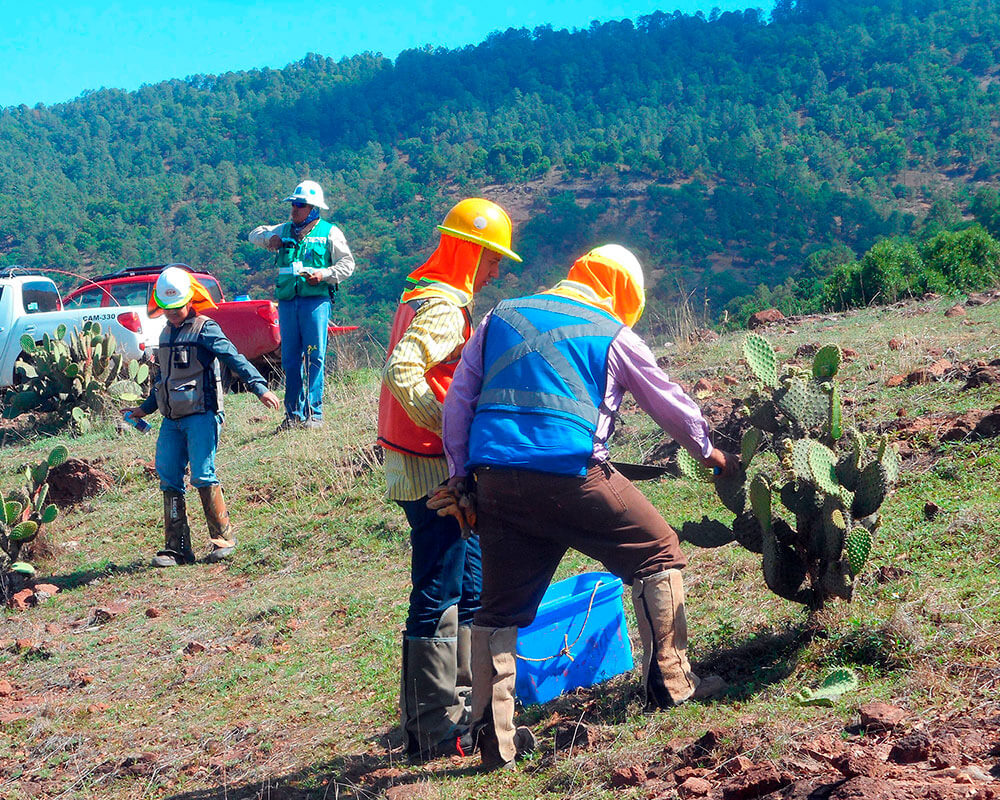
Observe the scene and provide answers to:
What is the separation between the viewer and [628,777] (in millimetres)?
3141

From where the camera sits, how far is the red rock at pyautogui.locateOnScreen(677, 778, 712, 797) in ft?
9.51

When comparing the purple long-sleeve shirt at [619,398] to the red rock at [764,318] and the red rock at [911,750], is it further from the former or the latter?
the red rock at [764,318]

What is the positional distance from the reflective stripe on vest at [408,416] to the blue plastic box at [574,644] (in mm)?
721

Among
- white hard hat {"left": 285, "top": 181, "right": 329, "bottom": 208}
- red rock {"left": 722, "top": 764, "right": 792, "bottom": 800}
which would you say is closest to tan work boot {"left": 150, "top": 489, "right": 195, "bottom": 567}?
white hard hat {"left": 285, "top": 181, "right": 329, "bottom": 208}

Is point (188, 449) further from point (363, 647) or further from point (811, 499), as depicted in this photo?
point (811, 499)

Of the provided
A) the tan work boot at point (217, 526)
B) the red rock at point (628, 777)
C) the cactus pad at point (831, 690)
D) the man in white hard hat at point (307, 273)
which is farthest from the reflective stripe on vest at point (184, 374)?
the cactus pad at point (831, 690)

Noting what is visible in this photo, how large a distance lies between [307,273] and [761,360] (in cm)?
452

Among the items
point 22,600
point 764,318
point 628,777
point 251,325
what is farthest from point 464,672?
point 251,325

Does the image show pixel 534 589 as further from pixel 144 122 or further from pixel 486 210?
pixel 144 122

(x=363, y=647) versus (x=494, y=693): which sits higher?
(x=494, y=693)

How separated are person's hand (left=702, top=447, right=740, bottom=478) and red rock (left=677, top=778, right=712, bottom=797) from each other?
1.04m

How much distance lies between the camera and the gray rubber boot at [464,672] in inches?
148

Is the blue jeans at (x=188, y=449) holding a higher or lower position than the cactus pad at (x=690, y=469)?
lower

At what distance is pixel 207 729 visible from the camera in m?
4.38
